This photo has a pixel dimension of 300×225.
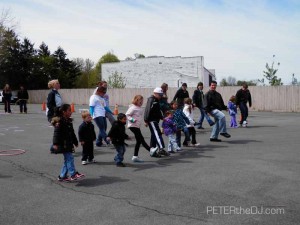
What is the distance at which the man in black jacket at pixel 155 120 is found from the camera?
959 centimetres

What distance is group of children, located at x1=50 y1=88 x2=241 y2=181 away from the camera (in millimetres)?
7242

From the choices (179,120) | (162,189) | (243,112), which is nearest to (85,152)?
(162,189)

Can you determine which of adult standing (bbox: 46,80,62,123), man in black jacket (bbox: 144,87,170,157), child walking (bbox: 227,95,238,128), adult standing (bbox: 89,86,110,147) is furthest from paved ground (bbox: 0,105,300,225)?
child walking (bbox: 227,95,238,128)

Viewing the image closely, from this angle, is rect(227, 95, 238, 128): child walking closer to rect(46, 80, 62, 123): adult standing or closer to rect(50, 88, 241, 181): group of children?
rect(50, 88, 241, 181): group of children

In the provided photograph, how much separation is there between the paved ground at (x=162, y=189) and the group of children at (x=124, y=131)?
0.96ft

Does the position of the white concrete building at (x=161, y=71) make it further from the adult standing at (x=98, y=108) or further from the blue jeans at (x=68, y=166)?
the blue jeans at (x=68, y=166)

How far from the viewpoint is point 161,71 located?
202 feet

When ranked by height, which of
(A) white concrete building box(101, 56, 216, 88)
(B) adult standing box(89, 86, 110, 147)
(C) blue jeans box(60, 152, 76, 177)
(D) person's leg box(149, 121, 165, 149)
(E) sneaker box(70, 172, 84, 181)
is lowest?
(E) sneaker box(70, 172, 84, 181)

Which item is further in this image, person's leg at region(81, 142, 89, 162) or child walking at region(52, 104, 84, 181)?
person's leg at region(81, 142, 89, 162)

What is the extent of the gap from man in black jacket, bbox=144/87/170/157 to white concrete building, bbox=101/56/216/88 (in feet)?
160

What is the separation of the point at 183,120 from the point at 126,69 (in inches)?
2158

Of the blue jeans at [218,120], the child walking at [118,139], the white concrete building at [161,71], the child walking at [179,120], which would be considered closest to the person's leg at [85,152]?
the child walking at [118,139]

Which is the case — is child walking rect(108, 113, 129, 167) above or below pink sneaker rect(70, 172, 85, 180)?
above

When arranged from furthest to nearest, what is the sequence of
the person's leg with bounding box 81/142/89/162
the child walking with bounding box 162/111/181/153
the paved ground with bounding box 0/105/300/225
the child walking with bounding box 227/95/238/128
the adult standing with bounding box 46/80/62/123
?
the child walking with bounding box 227/95/238/128, the child walking with bounding box 162/111/181/153, the adult standing with bounding box 46/80/62/123, the person's leg with bounding box 81/142/89/162, the paved ground with bounding box 0/105/300/225
